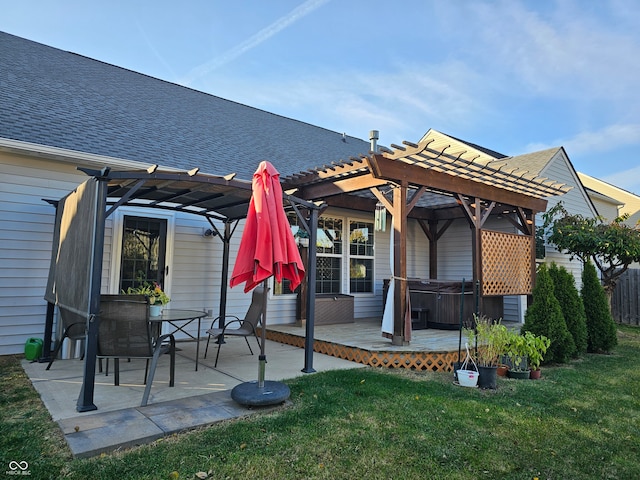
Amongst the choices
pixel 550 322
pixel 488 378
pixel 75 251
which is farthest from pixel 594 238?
pixel 75 251

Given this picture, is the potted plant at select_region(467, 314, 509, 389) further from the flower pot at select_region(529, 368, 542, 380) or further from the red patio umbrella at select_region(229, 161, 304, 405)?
the red patio umbrella at select_region(229, 161, 304, 405)

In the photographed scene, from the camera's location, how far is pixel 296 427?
303cm

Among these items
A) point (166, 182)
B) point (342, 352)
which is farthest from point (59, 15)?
point (342, 352)

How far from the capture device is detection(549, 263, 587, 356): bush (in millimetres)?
6094

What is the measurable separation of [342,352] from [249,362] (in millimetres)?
1287

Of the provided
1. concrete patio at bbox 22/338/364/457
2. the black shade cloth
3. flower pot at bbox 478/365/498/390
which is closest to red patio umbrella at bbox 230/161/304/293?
concrete patio at bbox 22/338/364/457

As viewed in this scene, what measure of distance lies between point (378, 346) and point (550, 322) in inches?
100

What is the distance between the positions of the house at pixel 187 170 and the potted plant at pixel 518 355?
1.37 metres

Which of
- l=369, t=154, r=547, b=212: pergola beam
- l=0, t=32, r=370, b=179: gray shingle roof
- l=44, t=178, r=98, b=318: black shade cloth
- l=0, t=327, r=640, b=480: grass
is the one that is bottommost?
l=0, t=327, r=640, b=480: grass

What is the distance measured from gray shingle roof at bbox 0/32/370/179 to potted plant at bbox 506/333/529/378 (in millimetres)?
4971

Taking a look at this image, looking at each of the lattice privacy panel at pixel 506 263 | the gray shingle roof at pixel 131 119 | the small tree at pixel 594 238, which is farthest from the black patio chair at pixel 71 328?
the small tree at pixel 594 238

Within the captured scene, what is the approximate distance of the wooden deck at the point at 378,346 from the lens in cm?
504

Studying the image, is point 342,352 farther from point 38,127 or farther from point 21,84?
point 21,84

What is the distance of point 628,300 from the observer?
1146 centimetres
